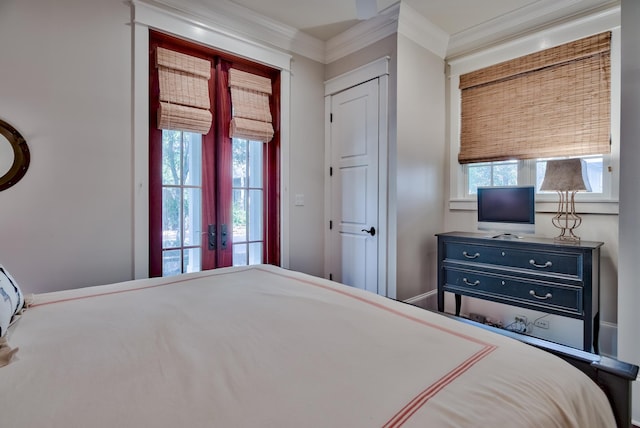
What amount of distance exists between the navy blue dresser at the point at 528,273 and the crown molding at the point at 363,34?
190cm

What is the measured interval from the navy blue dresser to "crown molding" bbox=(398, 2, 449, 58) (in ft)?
5.95

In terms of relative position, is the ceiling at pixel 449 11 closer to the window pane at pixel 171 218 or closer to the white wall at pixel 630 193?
the white wall at pixel 630 193

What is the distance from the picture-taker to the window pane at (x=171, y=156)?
260cm

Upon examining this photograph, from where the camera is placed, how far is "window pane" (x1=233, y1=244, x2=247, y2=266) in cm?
302

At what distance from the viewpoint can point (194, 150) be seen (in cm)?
277

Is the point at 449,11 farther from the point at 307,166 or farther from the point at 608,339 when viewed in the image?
the point at 608,339

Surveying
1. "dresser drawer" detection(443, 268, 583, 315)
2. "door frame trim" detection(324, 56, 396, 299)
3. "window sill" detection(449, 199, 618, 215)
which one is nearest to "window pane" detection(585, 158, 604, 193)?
"window sill" detection(449, 199, 618, 215)

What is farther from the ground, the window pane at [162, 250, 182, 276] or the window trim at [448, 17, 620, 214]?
the window trim at [448, 17, 620, 214]

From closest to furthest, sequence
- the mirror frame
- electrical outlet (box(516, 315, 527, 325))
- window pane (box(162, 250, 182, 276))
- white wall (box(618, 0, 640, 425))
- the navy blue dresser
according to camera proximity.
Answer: white wall (box(618, 0, 640, 425)), the mirror frame, the navy blue dresser, window pane (box(162, 250, 182, 276)), electrical outlet (box(516, 315, 527, 325))

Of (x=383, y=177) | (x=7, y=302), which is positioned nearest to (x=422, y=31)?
(x=383, y=177)

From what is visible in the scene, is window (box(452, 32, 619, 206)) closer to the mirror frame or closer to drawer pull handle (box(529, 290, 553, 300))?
drawer pull handle (box(529, 290, 553, 300))

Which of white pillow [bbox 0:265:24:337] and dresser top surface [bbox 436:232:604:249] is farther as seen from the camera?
dresser top surface [bbox 436:232:604:249]

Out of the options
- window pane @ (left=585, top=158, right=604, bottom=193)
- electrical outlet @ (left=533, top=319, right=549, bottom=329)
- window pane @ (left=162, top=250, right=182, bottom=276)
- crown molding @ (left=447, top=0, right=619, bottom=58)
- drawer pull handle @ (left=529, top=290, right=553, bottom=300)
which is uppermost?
crown molding @ (left=447, top=0, right=619, bottom=58)

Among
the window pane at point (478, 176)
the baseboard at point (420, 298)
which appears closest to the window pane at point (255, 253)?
the baseboard at point (420, 298)
